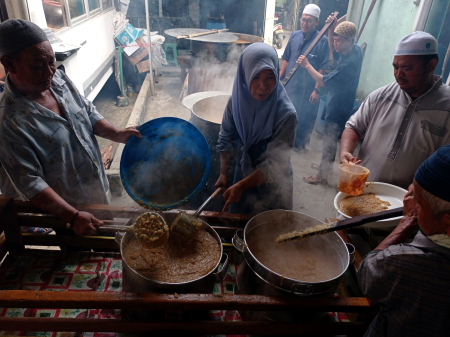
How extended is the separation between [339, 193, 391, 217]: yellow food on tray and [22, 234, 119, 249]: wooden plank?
174 cm

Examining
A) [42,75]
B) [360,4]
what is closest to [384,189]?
[42,75]

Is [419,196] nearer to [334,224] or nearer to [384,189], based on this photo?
[334,224]

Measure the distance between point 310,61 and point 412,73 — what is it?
12.3 ft

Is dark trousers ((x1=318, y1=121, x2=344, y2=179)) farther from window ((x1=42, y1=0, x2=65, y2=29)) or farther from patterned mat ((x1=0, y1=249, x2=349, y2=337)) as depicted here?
window ((x1=42, y1=0, x2=65, y2=29))

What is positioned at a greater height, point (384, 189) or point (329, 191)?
point (384, 189)

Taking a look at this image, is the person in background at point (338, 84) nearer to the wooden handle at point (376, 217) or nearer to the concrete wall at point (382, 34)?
the concrete wall at point (382, 34)

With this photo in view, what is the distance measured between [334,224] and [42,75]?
2.12 m

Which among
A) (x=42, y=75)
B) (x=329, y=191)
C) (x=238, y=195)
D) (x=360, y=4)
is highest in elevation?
(x=360, y=4)

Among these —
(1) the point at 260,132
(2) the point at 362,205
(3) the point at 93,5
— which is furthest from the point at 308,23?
(3) the point at 93,5

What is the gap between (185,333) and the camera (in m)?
1.56

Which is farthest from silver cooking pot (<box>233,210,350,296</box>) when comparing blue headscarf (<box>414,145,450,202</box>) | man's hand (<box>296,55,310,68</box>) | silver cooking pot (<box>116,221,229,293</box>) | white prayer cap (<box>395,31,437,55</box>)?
man's hand (<box>296,55,310,68</box>)

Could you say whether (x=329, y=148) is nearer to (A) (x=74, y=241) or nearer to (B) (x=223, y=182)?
(B) (x=223, y=182)

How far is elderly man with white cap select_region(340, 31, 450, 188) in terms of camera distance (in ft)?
7.34

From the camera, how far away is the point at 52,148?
212 centimetres
